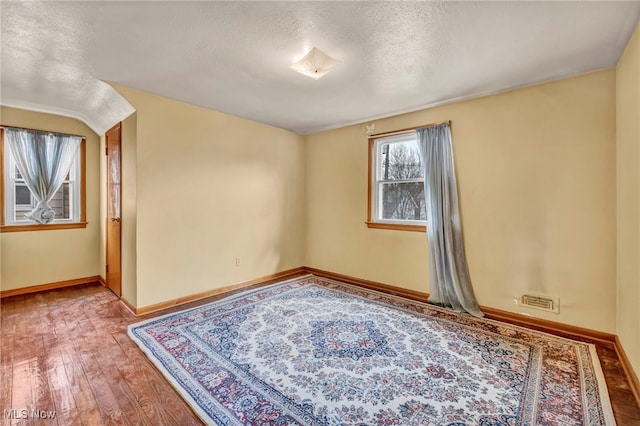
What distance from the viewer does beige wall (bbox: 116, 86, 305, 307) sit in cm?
305

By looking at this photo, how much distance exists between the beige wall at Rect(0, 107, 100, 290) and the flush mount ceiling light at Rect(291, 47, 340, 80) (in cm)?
361

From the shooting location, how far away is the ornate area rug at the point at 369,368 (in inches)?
64.0

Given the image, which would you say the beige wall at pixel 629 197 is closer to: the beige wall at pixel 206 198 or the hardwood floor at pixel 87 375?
the hardwood floor at pixel 87 375

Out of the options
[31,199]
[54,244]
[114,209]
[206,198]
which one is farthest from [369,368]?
[31,199]

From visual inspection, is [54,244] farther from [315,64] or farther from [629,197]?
[629,197]

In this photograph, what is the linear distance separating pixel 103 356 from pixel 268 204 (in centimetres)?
263

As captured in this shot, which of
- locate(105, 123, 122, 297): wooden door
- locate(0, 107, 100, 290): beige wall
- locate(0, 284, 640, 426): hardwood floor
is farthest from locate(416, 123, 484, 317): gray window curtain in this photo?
locate(0, 107, 100, 290): beige wall

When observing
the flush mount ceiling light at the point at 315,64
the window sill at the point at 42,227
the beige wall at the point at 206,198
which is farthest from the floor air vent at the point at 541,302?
the window sill at the point at 42,227

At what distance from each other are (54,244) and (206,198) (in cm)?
228

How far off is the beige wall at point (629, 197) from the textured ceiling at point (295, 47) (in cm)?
27

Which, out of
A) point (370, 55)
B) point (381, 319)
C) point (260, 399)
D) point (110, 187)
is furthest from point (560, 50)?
point (110, 187)

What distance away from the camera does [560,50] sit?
7.05 feet

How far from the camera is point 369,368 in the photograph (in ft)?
6.75

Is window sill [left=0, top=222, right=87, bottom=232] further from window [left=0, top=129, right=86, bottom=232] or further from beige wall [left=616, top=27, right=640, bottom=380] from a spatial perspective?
beige wall [left=616, top=27, right=640, bottom=380]
